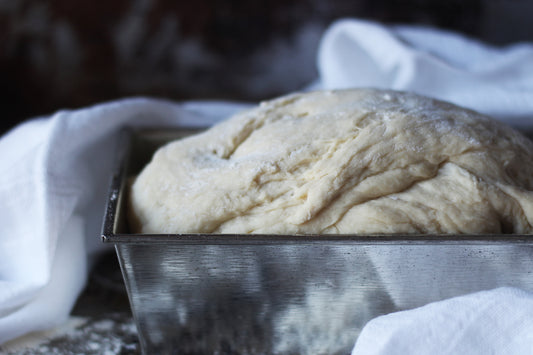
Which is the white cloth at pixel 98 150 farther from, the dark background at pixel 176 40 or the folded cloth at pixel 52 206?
the dark background at pixel 176 40

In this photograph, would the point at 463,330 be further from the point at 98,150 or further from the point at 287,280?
the point at 98,150

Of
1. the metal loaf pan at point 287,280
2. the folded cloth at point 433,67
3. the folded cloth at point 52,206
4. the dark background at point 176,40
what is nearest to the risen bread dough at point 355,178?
the metal loaf pan at point 287,280

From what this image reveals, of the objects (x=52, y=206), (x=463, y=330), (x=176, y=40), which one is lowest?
(x=463, y=330)

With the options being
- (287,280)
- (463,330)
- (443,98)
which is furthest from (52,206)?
(443,98)

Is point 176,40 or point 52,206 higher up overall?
point 176,40

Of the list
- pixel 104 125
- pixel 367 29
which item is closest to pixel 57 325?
pixel 104 125

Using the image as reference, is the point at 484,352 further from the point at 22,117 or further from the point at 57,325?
the point at 22,117

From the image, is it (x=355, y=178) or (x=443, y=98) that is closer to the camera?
(x=355, y=178)
